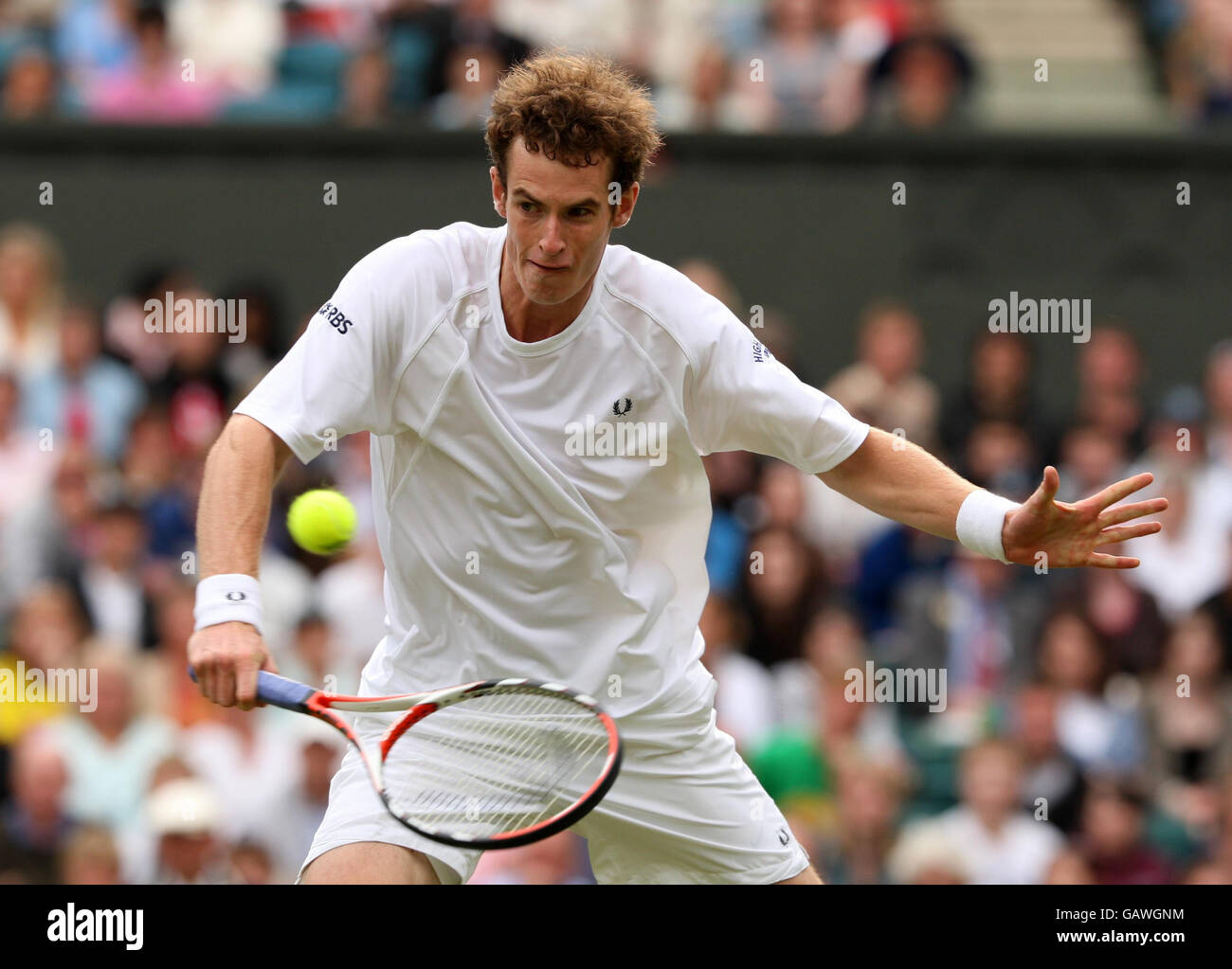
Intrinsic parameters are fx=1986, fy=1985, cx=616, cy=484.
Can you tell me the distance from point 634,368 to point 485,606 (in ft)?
2.10

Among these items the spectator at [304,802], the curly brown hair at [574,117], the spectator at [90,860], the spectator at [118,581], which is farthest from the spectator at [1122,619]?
the curly brown hair at [574,117]

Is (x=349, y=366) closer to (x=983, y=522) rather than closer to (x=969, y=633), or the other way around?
(x=983, y=522)

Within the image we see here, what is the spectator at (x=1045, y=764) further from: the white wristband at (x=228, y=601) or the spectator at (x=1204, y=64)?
the white wristband at (x=228, y=601)

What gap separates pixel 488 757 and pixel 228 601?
814 mm

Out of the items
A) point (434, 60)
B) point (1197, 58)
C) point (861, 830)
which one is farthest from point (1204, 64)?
point (861, 830)

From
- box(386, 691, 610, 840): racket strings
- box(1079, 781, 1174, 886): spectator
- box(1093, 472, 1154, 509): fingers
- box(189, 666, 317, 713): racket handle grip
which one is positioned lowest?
box(1079, 781, 1174, 886): spectator

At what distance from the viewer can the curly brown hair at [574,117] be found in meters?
4.31

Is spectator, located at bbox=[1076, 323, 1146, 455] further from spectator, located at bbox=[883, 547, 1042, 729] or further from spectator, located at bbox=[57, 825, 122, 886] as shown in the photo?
spectator, located at bbox=[57, 825, 122, 886]

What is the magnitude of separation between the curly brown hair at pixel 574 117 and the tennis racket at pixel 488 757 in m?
1.17

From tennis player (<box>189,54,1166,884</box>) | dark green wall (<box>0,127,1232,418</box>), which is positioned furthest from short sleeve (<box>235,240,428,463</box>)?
dark green wall (<box>0,127,1232,418</box>)

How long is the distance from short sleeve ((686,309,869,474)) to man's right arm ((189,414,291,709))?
97cm

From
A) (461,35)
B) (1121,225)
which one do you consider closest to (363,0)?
(461,35)

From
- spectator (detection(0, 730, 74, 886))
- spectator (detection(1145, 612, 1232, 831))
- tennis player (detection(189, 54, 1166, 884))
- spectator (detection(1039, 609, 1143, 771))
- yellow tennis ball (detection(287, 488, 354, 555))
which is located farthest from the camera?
spectator (detection(1039, 609, 1143, 771))

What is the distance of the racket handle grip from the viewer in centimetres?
385
